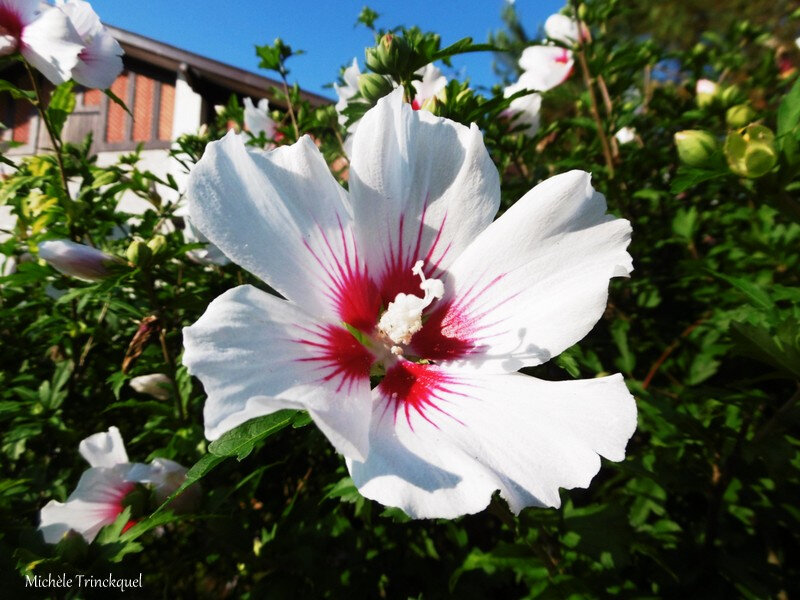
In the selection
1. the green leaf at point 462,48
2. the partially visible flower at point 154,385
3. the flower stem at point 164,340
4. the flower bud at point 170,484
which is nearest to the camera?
the green leaf at point 462,48

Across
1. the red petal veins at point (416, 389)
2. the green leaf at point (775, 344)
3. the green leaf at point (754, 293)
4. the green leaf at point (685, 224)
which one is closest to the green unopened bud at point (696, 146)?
the green leaf at point (754, 293)

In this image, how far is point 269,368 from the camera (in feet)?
2.42

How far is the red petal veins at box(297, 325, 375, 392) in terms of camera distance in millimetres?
832

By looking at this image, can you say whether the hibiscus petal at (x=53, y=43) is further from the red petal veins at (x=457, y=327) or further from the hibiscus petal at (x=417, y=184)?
the red petal veins at (x=457, y=327)

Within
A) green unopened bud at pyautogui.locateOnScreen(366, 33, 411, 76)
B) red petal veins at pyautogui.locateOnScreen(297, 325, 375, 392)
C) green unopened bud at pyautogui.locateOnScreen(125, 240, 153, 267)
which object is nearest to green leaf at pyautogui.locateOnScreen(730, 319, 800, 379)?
red petal veins at pyautogui.locateOnScreen(297, 325, 375, 392)

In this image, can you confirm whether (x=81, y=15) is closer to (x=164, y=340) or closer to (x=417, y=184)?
(x=164, y=340)

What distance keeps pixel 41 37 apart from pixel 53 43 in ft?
0.17

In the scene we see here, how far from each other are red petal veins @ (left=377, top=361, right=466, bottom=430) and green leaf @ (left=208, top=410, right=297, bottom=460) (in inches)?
7.9

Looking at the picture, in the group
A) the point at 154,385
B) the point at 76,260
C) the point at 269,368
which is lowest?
the point at 154,385

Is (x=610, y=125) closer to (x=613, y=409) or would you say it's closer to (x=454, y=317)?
(x=454, y=317)

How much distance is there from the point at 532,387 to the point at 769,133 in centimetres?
81

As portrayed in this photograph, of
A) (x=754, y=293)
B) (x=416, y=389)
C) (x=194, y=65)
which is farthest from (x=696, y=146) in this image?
(x=194, y=65)

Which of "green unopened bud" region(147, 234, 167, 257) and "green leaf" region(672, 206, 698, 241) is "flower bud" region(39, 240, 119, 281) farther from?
"green leaf" region(672, 206, 698, 241)

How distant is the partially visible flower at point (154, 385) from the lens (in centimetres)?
154
